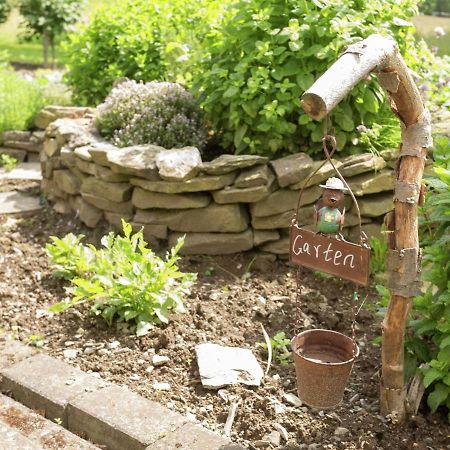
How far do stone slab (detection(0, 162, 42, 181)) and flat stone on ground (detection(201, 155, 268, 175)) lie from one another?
7.52 ft

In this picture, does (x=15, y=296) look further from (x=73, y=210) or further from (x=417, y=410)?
(x=417, y=410)

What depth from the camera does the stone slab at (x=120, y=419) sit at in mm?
2938

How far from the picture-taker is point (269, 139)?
177 inches

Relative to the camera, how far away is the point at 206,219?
450cm

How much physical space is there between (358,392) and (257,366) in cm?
47

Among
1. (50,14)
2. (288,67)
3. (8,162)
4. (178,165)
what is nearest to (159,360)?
(178,165)

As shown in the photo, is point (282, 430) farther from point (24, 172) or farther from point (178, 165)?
point (24, 172)

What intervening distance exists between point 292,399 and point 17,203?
318cm

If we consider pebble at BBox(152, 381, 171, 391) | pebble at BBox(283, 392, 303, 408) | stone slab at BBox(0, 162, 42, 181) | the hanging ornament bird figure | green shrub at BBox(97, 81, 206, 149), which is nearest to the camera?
the hanging ornament bird figure

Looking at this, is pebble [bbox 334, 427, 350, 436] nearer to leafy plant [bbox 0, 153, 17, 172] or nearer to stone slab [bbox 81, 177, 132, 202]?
stone slab [bbox 81, 177, 132, 202]

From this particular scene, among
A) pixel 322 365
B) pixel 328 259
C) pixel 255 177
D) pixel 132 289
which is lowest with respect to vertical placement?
pixel 132 289

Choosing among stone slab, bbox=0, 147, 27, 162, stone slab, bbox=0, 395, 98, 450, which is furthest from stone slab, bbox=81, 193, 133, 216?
stone slab, bbox=0, 147, 27, 162

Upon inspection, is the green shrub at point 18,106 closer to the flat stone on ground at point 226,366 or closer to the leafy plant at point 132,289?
the leafy plant at point 132,289

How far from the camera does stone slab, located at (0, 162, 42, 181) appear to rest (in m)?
6.25
